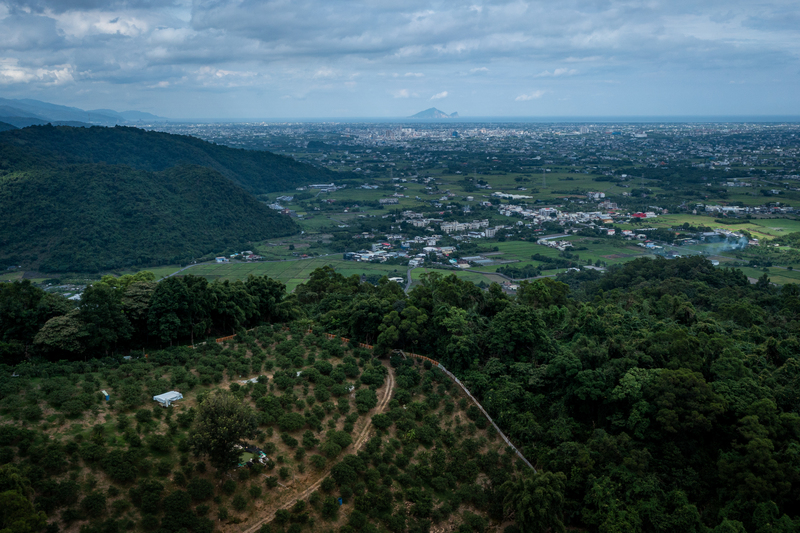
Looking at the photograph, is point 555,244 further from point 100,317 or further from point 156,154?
point 156,154

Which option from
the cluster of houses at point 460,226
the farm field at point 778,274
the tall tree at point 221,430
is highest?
the tall tree at point 221,430

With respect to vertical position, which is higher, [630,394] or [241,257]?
[630,394]

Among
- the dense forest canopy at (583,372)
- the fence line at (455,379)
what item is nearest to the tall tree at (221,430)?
the dense forest canopy at (583,372)

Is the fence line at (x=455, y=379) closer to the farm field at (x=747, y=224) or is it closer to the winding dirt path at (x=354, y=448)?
the winding dirt path at (x=354, y=448)

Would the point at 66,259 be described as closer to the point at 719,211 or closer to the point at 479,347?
the point at 479,347

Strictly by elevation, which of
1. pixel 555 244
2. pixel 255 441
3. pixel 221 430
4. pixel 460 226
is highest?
pixel 221 430

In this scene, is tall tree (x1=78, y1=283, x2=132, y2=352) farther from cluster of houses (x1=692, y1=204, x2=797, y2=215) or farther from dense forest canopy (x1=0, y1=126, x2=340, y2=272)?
cluster of houses (x1=692, y1=204, x2=797, y2=215)

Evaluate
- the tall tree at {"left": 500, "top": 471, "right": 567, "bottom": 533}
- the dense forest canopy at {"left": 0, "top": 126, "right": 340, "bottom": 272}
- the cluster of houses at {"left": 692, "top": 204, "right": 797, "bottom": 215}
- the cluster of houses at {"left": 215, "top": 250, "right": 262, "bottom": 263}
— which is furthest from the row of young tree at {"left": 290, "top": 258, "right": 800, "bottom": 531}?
the cluster of houses at {"left": 692, "top": 204, "right": 797, "bottom": 215}

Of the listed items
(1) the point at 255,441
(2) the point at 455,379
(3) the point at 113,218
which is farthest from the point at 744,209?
(3) the point at 113,218
